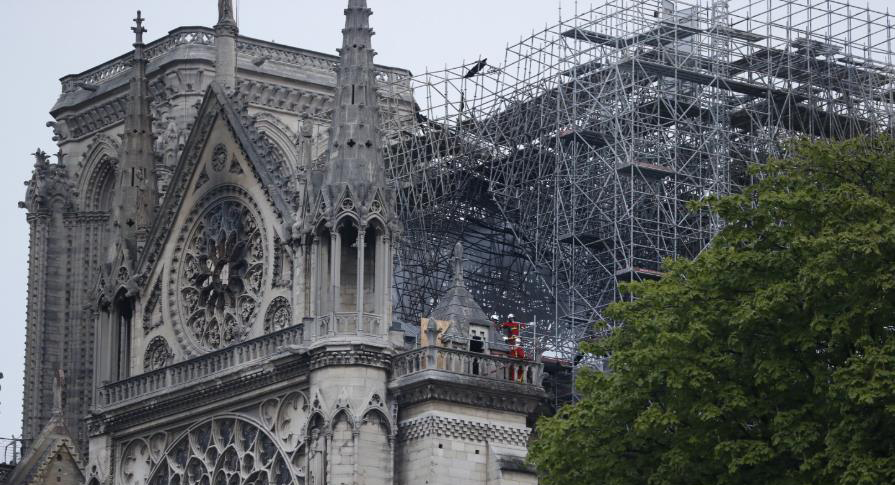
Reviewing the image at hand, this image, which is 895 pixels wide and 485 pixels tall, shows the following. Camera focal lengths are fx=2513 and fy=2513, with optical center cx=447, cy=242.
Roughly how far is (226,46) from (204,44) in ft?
53.6

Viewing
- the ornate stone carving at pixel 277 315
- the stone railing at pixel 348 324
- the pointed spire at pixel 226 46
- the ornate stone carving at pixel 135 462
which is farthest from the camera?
the pointed spire at pixel 226 46

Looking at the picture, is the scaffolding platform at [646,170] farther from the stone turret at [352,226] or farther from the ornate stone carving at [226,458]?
the ornate stone carving at [226,458]

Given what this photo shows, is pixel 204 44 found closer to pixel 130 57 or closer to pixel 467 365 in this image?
pixel 130 57

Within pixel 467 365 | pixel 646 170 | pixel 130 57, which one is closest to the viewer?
pixel 467 365

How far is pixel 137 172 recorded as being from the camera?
78.5 metres

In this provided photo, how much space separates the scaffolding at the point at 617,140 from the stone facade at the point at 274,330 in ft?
19.1

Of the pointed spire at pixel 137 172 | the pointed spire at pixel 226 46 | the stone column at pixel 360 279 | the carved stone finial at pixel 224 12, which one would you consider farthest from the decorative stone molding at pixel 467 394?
the carved stone finial at pixel 224 12

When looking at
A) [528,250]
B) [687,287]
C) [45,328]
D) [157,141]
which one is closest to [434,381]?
[687,287]

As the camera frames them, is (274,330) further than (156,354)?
No

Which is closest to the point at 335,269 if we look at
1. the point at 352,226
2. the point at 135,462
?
the point at 352,226

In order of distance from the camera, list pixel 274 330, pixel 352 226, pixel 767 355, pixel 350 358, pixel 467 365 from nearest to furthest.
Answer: pixel 767 355, pixel 350 358, pixel 467 365, pixel 352 226, pixel 274 330

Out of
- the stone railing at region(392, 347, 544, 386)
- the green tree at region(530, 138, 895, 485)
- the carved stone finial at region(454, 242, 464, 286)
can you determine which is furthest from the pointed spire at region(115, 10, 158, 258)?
the green tree at region(530, 138, 895, 485)

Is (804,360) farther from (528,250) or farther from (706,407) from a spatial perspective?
(528,250)

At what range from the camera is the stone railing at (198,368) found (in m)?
68.8
